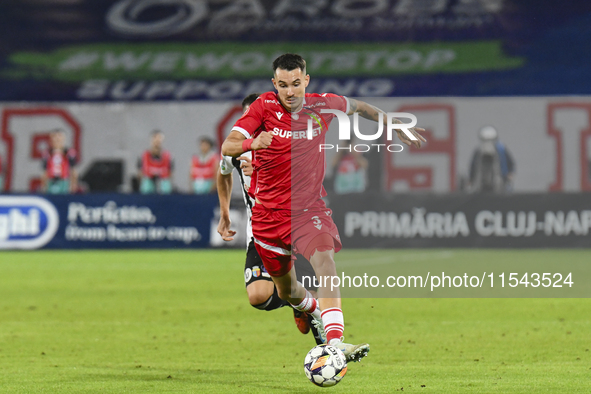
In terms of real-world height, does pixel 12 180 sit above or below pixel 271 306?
above

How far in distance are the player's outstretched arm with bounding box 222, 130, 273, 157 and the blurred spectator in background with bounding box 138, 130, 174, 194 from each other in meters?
13.9

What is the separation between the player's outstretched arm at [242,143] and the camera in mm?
5293

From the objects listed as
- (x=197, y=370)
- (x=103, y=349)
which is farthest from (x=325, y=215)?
(x=103, y=349)

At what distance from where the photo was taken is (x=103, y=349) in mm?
7207

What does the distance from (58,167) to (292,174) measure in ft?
47.5

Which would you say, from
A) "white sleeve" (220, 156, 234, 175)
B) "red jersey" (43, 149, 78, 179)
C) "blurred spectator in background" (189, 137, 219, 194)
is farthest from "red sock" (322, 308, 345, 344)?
"red jersey" (43, 149, 78, 179)

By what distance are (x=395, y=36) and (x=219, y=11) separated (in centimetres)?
478

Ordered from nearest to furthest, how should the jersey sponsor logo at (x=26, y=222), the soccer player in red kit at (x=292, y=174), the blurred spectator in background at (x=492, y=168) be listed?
the soccer player in red kit at (x=292, y=174) → the jersey sponsor logo at (x=26, y=222) → the blurred spectator in background at (x=492, y=168)

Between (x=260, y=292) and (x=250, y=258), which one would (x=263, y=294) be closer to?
(x=260, y=292)

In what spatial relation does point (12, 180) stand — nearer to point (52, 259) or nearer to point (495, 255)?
point (52, 259)

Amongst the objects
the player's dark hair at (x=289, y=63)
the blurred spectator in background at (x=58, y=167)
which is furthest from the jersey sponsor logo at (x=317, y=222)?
the blurred spectator in background at (x=58, y=167)

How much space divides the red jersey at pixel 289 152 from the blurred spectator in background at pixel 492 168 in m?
13.2

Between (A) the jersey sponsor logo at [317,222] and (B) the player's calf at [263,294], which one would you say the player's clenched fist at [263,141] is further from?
(B) the player's calf at [263,294]

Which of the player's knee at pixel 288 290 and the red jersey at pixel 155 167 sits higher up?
the red jersey at pixel 155 167
